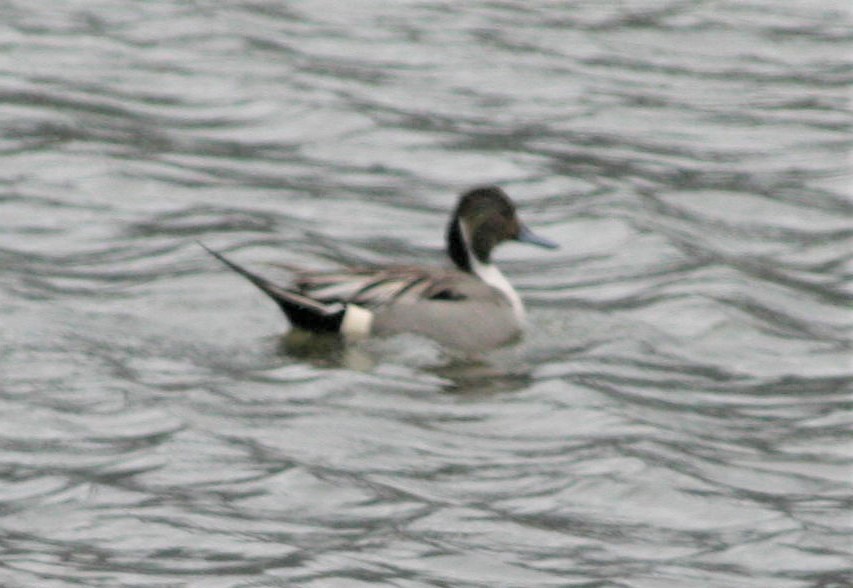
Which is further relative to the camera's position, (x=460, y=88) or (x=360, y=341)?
(x=460, y=88)

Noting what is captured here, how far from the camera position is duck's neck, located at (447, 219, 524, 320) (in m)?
11.8

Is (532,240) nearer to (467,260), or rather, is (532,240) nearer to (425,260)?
(467,260)

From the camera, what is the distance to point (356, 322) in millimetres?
11125

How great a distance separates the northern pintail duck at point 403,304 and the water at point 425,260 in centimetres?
14

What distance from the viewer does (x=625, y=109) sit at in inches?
638

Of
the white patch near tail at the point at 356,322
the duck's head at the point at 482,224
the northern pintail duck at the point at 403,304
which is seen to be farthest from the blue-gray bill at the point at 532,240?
the white patch near tail at the point at 356,322

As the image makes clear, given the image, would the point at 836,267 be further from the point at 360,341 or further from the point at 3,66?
the point at 3,66

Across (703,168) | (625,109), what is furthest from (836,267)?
(625,109)

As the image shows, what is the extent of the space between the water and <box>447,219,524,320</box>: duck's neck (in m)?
0.44

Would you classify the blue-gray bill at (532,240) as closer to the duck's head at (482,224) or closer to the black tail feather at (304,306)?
the duck's head at (482,224)

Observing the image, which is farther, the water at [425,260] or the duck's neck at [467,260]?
the duck's neck at [467,260]

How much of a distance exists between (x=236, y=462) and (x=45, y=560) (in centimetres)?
142

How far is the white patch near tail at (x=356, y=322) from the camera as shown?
36.4ft

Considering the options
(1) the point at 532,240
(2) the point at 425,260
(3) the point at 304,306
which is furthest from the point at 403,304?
(2) the point at 425,260
